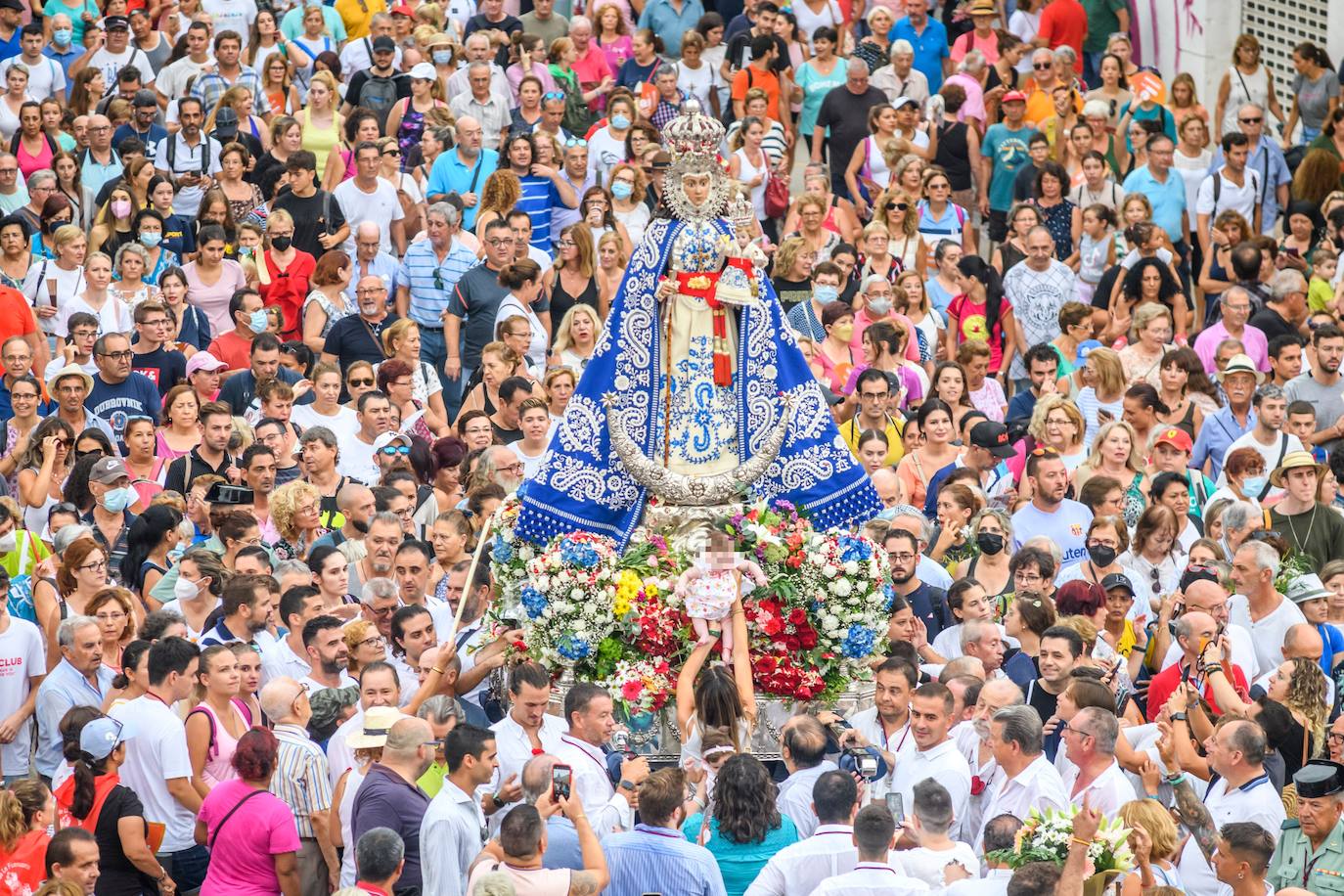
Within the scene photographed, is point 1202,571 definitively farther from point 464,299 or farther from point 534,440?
point 464,299

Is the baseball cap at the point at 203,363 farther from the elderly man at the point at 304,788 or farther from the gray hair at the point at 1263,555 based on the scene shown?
the gray hair at the point at 1263,555

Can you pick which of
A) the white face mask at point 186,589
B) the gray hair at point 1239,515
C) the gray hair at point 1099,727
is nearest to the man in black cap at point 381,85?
the white face mask at point 186,589

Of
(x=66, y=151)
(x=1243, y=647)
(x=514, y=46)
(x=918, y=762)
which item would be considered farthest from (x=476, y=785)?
(x=514, y=46)

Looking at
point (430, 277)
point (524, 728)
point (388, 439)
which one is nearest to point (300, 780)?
point (524, 728)

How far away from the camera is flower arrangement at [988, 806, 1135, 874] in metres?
9.48

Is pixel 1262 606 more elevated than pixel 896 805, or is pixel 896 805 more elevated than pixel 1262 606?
pixel 1262 606

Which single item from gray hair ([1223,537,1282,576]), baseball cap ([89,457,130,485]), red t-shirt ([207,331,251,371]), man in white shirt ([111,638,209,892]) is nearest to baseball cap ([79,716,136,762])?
man in white shirt ([111,638,209,892])

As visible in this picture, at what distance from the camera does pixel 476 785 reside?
34.7 feet

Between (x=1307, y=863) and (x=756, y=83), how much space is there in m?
12.6

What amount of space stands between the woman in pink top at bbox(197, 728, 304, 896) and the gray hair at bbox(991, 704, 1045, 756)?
9.96 ft

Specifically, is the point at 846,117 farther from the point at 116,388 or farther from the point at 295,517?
the point at 295,517

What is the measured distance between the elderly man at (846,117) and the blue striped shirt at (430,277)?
4263 millimetres

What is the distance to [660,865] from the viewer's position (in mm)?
9766

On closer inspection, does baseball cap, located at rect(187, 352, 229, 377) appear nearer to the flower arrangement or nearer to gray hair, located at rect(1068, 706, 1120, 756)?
gray hair, located at rect(1068, 706, 1120, 756)
